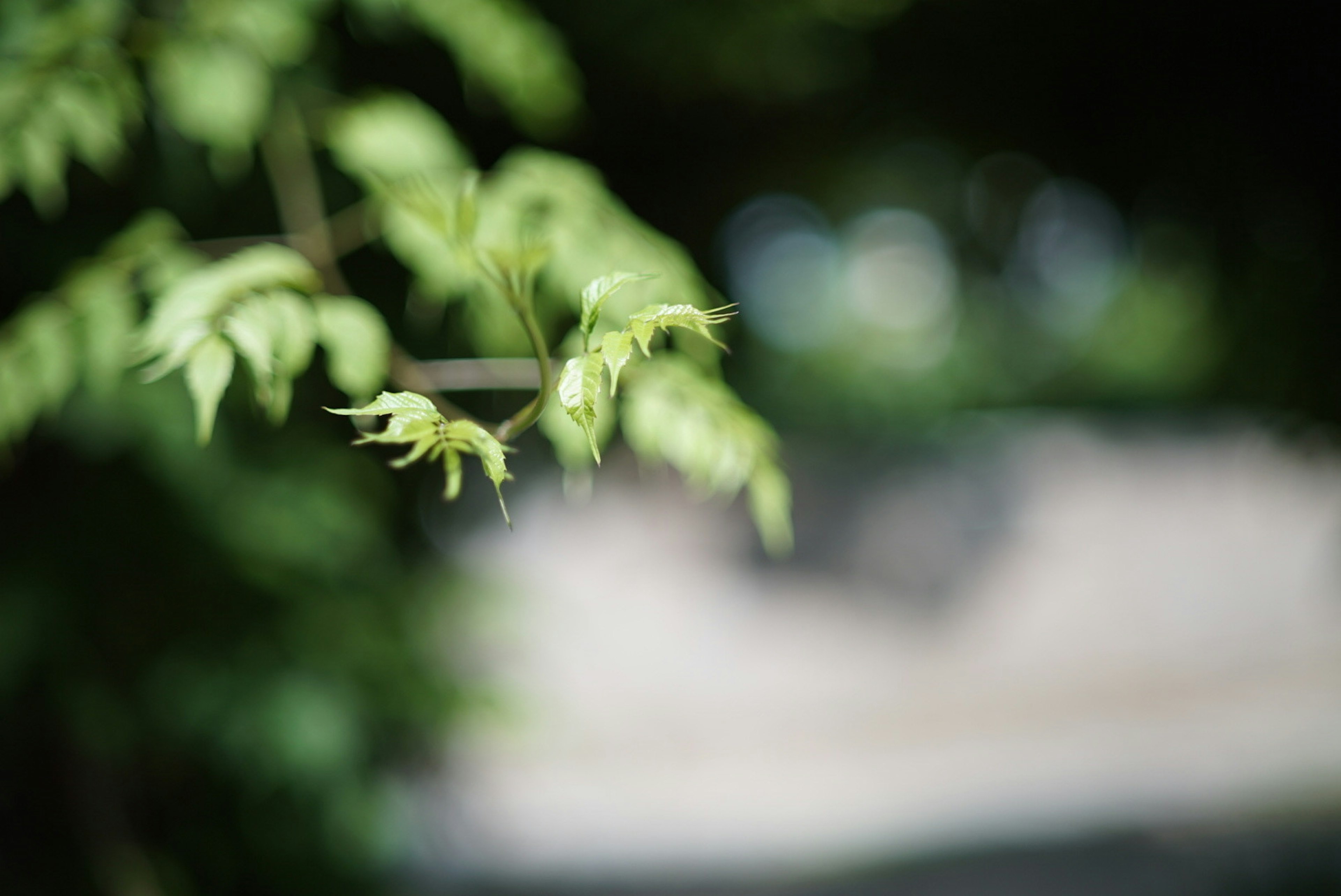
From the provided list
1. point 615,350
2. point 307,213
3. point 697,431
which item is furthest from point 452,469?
point 307,213

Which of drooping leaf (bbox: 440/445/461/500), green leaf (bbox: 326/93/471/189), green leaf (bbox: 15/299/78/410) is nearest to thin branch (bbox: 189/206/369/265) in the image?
green leaf (bbox: 326/93/471/189)

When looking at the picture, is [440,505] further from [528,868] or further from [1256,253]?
[528,868]

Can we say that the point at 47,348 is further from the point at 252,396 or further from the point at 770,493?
the point at 770,493

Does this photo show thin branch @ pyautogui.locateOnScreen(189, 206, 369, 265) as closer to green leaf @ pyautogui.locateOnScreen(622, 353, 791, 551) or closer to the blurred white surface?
green leaf @ pyautogui.locateOnScreen(622, 353, 791, 551)

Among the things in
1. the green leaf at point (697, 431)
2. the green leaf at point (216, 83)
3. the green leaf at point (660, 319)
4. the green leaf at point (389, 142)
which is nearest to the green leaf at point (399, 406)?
the green leaf at point (660, 319)

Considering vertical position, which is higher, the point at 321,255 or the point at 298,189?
the point at 298,189
